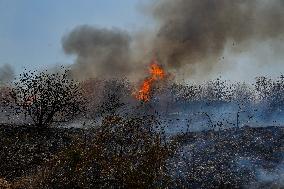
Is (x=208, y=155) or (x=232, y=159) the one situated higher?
(x=208, y=155)

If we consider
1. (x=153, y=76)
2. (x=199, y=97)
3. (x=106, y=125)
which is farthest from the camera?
(x=199, y=97)

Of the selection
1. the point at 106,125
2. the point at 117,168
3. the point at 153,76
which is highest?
the point at 153,76

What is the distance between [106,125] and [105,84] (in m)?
→ 66.5

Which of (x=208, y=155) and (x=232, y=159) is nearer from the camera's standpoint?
(x=232, y=159)

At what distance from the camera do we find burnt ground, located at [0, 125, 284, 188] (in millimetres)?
21578

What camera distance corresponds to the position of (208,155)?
25.2 m

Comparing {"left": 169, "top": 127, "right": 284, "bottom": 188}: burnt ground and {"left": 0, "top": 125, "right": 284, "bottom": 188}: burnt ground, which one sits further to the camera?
{"left": 0, "top": 125, "right": 284, "bottom": 188}: burnt ground

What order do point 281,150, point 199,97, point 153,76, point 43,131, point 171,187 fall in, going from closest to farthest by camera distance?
point 171,187 → point 281,150 → point 43,131 → point 153,76 → point 199,97

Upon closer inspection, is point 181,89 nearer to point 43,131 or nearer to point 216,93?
point 216,93

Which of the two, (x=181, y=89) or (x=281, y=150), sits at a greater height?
(x=181, y=89)

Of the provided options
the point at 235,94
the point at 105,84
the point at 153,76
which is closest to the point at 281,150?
the point at 153,76

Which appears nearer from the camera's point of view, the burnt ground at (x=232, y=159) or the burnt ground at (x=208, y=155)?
the burnt ground at (x=232, y=159)

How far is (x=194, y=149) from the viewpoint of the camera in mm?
26594

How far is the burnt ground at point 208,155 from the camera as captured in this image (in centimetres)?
2158
